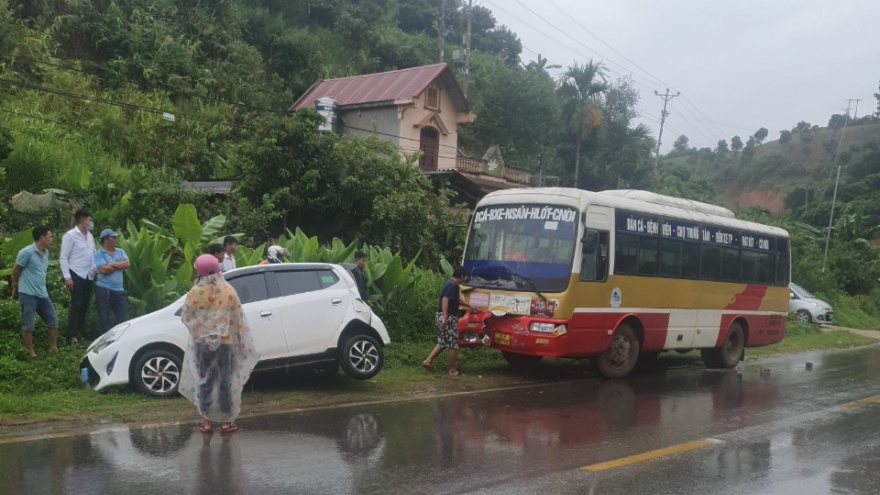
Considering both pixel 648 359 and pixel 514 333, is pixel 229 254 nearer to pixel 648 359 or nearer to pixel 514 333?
pixel 514 333

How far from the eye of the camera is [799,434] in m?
9.42

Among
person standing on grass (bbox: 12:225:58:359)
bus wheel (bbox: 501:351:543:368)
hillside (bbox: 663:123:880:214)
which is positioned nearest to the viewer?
person standing on grass (bbox: 12:225:58:359)

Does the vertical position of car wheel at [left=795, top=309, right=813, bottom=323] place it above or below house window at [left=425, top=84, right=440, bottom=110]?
below

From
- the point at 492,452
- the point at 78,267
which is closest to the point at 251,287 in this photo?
the point at 78,267

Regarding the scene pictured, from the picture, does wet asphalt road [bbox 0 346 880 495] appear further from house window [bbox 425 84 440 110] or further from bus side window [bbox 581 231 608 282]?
house window [bbox 425 84 440 110]

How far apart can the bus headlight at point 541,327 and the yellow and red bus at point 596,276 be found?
2cm

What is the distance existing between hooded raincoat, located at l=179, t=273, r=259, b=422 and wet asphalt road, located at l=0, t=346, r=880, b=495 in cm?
42

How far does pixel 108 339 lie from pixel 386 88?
28580 mm

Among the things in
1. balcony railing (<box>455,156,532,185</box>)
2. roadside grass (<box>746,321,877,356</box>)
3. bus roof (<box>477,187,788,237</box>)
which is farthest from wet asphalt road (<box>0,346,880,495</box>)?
balcony railing (<box>455,156,532,185</box>)

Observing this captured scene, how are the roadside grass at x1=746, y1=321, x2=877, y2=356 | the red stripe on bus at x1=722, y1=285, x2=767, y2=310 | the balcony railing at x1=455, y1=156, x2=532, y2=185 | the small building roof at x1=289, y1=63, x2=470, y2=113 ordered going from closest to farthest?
the red stripe on bus at x1=722, y1=285, x2=767, y2=310
the roadside grass at x1=746, y1=321, x2=877, y2=356
the small building roof at x1=289, y1=63, x2=470, y2=113
the balcony railing at x1=455, y1=156, x2=532, y2=185

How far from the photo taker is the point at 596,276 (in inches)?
508

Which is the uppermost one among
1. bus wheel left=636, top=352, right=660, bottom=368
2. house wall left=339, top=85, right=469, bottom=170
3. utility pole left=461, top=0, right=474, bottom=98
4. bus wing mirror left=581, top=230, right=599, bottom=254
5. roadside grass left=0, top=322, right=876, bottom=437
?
utility pole left=461, top=0, right=474, bottom=98

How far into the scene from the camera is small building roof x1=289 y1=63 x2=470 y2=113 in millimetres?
35891

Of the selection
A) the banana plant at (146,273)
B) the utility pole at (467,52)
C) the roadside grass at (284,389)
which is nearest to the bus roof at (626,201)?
the roadside grass at (284,389)
